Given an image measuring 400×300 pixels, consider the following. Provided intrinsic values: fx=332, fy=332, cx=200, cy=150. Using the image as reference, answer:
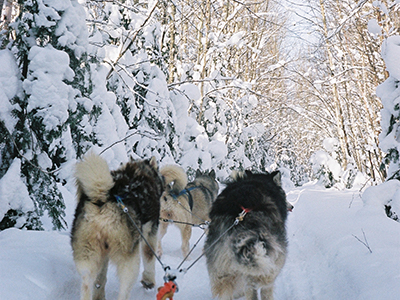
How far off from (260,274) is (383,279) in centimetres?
129

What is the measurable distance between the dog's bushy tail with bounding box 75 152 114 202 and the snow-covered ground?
96 cm

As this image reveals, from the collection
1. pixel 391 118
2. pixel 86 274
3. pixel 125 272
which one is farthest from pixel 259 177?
pixel 391 118

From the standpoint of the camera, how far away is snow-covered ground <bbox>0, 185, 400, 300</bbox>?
298cm

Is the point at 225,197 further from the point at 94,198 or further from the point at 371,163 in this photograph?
the point at 371,163

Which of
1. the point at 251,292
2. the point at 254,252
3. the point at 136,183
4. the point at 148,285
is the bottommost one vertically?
the point at 148,285

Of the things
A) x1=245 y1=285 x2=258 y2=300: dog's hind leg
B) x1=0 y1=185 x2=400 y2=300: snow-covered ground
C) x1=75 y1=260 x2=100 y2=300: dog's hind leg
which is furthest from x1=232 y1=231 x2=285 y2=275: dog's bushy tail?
x1=75 y1=260 x2=100 y2=300: dog's hind leg

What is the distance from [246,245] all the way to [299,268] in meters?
2.62

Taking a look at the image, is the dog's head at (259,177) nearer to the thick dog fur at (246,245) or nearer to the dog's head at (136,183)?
the thick dog fur at (246,245)

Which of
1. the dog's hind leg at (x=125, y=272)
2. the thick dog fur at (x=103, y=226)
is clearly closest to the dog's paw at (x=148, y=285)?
the thick dog fur at (x=103, y=226)

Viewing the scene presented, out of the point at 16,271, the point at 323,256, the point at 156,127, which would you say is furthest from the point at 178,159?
the point at 16,271

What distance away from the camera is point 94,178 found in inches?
112

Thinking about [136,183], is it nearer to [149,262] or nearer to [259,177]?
[149,262]

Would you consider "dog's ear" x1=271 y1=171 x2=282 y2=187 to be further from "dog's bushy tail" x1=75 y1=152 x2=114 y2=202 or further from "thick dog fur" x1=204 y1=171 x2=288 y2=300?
"dog's bushy tail" x1=75 y1=152 x2=114 y2=202

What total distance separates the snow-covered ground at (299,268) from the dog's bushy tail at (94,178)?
956mm
